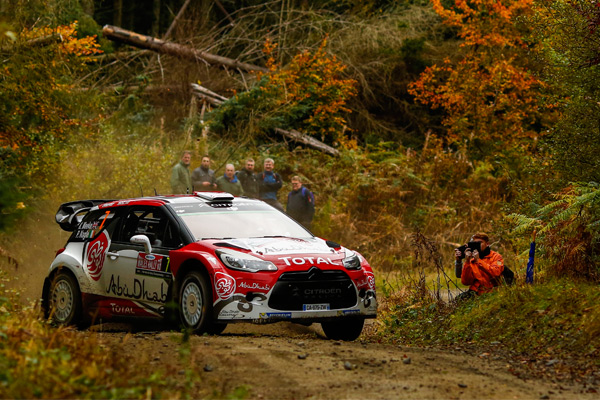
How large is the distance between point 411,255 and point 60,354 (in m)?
15.1

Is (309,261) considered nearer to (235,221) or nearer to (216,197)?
(235,221)

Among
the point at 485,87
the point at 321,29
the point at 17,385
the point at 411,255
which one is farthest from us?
the point at 321,29

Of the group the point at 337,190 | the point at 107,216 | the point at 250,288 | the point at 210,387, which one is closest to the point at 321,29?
the point at 337,190

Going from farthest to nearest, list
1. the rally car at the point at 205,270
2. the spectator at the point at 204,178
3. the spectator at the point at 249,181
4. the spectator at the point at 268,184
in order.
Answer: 1. the spectator at the point at 249,181
2. the spectator at the point at 268,184
3. the spectator at the point at 204,178
4. the rally car at the point at 205,270

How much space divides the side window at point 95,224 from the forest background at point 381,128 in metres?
0.77

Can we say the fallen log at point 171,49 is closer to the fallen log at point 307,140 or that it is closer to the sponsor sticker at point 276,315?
the fallen log at point 307,140

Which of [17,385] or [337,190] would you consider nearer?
[17,385]

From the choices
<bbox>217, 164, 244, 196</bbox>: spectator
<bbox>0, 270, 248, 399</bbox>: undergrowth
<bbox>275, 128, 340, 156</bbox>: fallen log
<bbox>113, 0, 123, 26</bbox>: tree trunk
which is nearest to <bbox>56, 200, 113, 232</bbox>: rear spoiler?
<bbox>0, 270, 248, 399</bbox>: undergrowth

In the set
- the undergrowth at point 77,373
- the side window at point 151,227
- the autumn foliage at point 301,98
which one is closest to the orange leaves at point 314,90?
the autumn foliage at point 301,98

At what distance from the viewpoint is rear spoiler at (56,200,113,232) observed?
13928 millimetres

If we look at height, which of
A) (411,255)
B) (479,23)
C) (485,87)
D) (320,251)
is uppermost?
(479,23)

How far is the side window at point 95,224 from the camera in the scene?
12281 millimetres

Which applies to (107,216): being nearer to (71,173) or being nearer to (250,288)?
(250,288)

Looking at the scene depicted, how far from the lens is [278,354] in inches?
334
